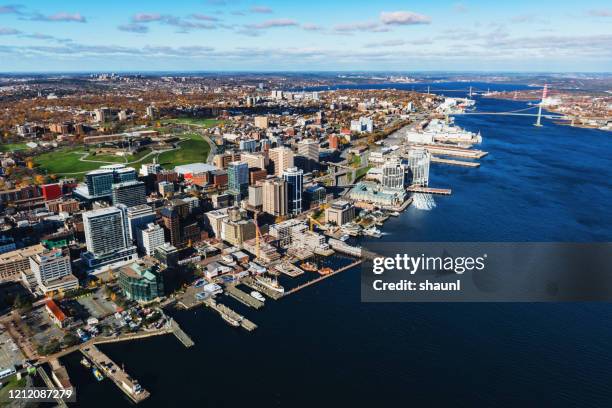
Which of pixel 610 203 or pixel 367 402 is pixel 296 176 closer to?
pixel 367 402

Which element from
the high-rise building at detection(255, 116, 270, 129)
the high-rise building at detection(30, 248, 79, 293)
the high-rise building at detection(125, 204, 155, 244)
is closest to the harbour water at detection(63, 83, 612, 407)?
the high-rise building at detection(30, 248, 79, 293)

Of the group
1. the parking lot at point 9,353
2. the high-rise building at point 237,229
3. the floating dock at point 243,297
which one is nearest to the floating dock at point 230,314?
the floating dock at point 243,297

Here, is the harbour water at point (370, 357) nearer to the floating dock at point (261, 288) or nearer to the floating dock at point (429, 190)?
the floating dock at point (261, 288)

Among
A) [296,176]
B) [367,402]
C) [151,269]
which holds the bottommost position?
[367,402]

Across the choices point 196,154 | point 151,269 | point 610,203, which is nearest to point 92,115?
point 196,154

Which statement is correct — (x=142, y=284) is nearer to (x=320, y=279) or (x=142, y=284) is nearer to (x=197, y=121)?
(x=320, y=279)

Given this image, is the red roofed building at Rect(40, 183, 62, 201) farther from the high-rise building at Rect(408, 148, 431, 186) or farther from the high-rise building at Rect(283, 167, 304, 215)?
the high-rise building at Rect(408, 148, 431, 186)
